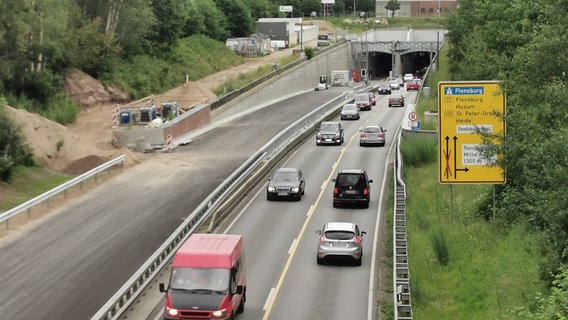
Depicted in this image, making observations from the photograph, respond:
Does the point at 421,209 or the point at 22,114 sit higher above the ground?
the point at 22,114

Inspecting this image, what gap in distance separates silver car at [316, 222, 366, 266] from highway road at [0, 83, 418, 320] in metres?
0.48

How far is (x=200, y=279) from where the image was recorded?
22.9 metres

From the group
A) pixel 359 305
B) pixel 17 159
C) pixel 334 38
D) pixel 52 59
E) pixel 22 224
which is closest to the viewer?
pixel 359 305

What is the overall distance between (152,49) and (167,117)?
74.2 feet

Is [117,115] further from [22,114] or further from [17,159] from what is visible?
[17,159]

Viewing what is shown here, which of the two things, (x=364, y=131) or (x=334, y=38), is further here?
(x=334, y=38)

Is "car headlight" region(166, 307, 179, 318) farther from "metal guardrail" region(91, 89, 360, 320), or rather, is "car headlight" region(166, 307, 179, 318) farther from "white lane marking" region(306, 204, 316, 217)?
"white lane marking" region(306, 204, 316, 217)

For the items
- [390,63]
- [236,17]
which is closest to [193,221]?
[236,17]

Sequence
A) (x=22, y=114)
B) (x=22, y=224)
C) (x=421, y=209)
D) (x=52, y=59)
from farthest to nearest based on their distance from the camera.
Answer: (x=52, y=59) → (x=22, y=114) → (x=421, y=209) → (x=22, y=224)

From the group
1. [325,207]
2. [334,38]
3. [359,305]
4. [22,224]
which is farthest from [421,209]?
[334,38]

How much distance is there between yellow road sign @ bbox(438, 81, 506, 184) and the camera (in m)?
32.2

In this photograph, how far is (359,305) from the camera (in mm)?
26219

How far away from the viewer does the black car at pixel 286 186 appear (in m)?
41.4

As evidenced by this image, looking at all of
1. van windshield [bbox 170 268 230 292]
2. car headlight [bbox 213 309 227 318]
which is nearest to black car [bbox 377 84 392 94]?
van windshield [bbox 170 268 230 292]
